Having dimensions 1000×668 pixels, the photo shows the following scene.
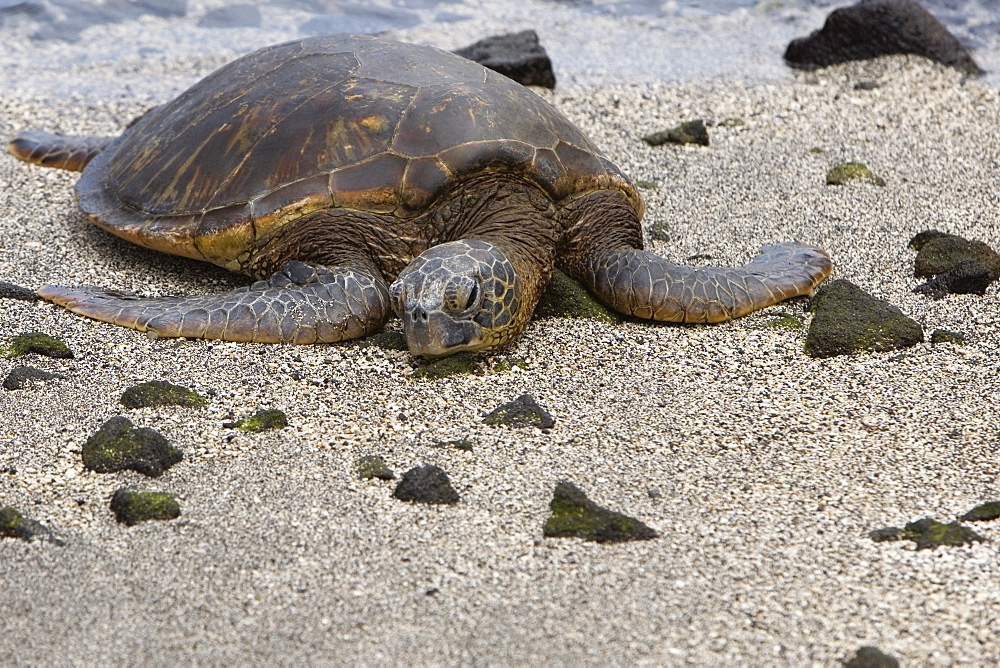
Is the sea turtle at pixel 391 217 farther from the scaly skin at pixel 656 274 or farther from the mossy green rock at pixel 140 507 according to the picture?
the mossy green rock at pixel 140 507

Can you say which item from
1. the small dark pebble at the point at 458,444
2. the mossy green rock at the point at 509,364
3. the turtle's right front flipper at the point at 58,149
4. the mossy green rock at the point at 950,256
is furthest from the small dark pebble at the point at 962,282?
the turtle's right front flipper at the point at 58,149

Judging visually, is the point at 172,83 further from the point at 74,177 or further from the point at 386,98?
the point at 386,98

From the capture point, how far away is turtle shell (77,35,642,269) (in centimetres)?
399

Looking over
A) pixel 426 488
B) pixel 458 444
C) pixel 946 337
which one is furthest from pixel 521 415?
pixel 946 337

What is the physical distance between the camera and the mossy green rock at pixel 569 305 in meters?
4.09

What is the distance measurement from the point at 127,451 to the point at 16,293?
1.42m

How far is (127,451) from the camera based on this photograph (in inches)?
111

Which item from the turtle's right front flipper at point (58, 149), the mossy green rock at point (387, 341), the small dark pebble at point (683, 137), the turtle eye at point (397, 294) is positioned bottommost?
the turtle's right front flipper at point (58, 149)

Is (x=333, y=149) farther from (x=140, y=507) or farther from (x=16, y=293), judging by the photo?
(x=140, y=507)

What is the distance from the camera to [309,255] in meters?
4.00

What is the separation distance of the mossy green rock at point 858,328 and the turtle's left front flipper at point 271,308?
1.55m

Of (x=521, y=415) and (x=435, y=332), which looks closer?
(x=521, y=415)

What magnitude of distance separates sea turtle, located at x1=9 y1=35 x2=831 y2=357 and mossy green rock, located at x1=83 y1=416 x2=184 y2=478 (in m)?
0.82

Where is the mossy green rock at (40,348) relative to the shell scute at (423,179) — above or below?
below
